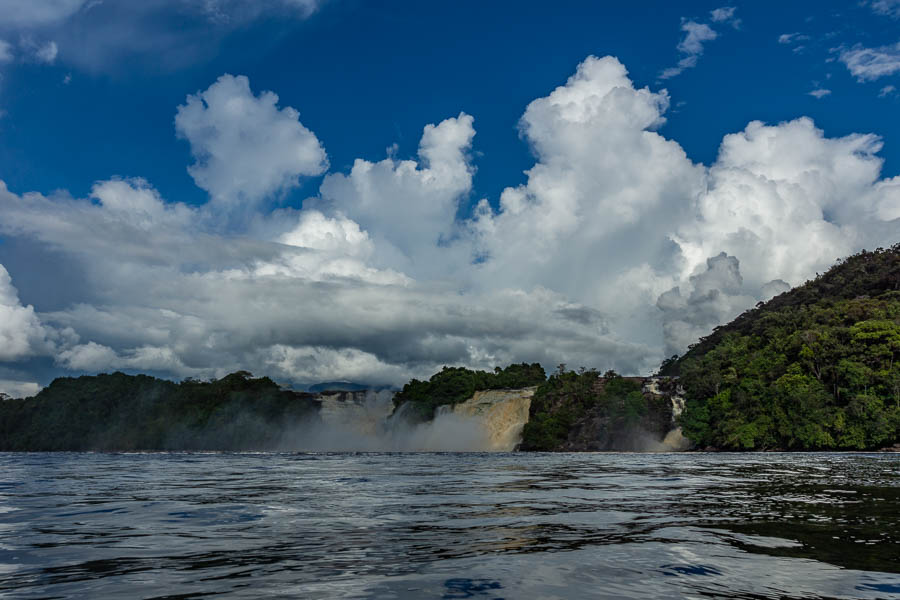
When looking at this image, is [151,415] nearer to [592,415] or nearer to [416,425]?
[416,425]

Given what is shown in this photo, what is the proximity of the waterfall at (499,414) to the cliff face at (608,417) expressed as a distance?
2089 millimetres

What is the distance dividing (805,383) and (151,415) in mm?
143292

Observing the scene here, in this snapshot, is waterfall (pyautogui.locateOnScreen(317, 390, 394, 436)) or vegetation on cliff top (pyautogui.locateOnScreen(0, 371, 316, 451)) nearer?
waterfall (pyautogui.locateOnScreen(317, 390, 394, 436))

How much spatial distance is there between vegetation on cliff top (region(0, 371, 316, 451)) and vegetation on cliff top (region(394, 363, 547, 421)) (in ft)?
79.9

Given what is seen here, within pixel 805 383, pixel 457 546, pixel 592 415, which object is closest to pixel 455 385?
pixel 592 415

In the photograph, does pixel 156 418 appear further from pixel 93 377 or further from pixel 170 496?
pixel 170 496

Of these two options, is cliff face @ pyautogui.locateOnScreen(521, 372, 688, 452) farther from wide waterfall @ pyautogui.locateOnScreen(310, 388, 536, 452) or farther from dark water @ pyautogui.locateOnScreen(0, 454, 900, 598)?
dark water @ pyautogui.locateOnScreen(0, 454, 900, 598)

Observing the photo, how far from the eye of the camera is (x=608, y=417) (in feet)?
356

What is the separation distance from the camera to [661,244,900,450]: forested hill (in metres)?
77.4

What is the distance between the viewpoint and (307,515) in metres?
13.3

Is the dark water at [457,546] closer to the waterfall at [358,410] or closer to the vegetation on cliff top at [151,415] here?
the waterfall at [358,410]

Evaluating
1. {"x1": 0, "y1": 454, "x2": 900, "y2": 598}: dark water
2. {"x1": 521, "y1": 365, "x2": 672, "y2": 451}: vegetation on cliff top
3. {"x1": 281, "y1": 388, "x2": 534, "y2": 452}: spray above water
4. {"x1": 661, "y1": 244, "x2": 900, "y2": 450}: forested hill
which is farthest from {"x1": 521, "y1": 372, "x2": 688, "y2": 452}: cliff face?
{"x1": 0, "y1": 454, "x2": 900, "y2": 598}: dark water

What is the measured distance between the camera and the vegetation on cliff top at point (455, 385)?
427 feet

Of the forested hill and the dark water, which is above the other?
the forested hill
